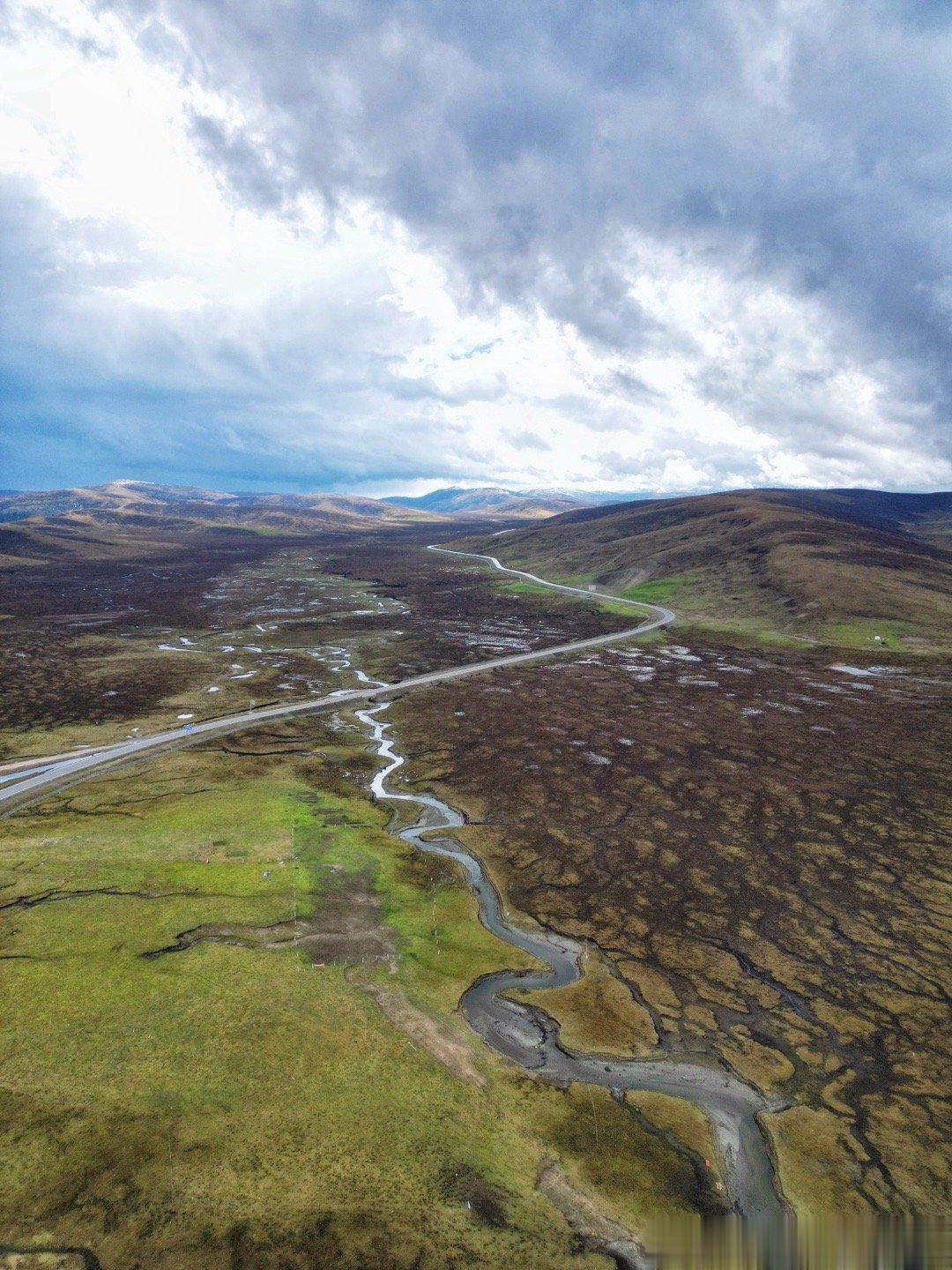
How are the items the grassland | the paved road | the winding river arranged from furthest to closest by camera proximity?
1. the paved road
2. the winding river
3. the grassland

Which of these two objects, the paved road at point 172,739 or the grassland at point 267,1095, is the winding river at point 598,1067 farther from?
the paved road at point 172,739

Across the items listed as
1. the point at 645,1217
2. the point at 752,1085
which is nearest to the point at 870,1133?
the point at 752,1085

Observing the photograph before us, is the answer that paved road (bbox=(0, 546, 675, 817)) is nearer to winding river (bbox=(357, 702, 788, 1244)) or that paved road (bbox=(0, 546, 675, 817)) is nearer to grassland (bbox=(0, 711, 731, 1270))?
grassland (bbox=(0, 711, 731, 1270))

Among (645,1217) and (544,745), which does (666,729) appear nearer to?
(544,745)

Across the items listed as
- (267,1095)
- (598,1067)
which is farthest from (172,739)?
(598,1067)

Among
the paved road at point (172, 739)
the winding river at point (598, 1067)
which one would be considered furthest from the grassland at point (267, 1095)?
the paved road at point (172, 739)

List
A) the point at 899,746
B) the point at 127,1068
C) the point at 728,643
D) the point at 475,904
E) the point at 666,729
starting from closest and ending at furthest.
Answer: the point at 127,1068 < the point at 475,904 < the point at 899,746 < the point at 666,729 < the point at 728,643

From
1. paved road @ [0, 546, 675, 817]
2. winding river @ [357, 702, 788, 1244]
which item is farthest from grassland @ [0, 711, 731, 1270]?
paved road @ [0, 546, 675, 817]

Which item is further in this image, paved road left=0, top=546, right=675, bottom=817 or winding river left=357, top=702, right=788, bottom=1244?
paved road left=0, top=546, right=675, bottom=817
